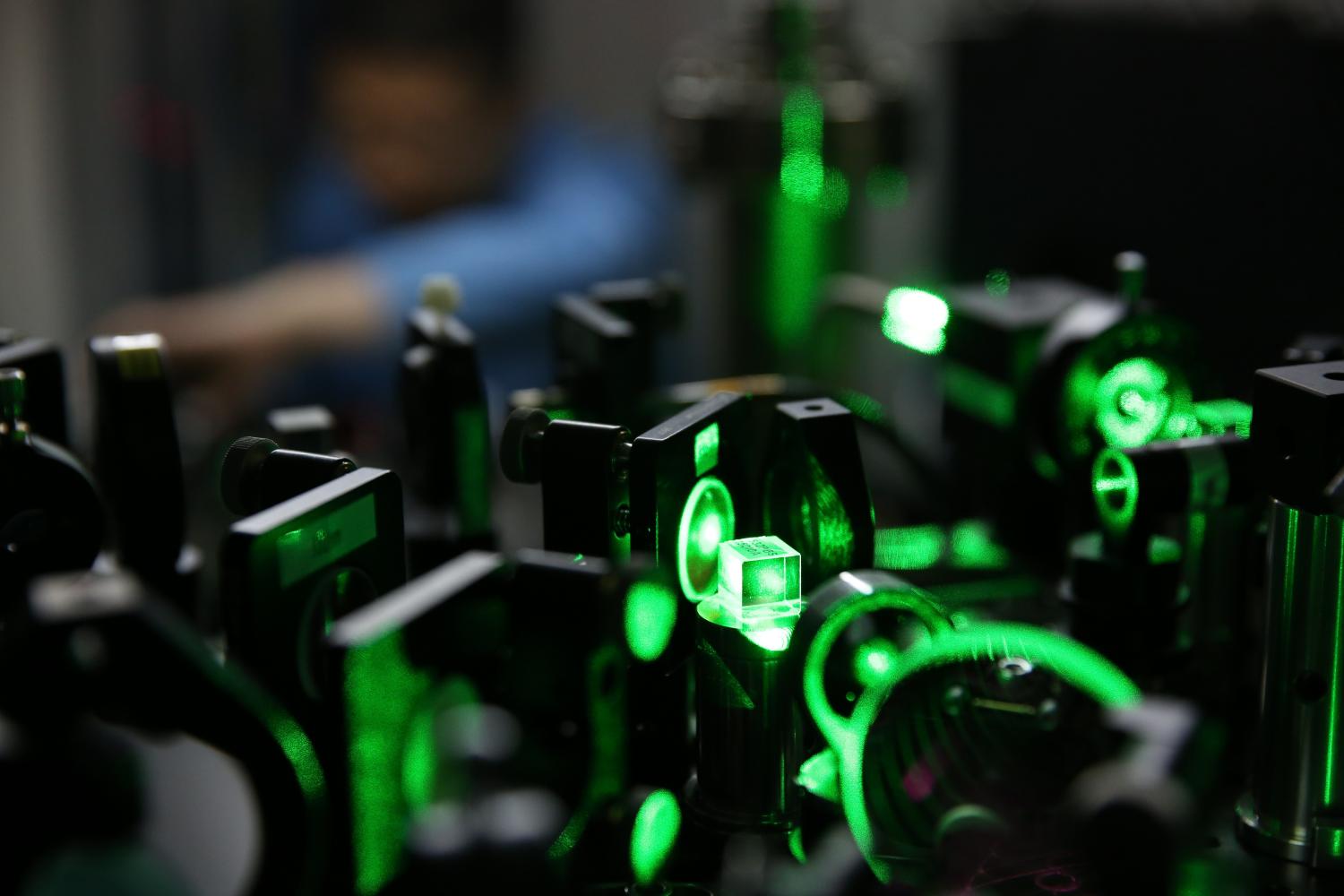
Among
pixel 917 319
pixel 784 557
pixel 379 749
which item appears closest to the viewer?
pixel 379 749

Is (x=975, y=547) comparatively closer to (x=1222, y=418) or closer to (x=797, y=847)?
(x=1222, y=418)

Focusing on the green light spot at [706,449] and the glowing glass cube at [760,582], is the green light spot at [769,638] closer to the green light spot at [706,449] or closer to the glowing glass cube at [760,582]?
the glowing glass cube at [760,582]

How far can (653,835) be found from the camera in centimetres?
74

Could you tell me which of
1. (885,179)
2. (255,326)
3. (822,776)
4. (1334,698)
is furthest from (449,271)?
(1334,698)

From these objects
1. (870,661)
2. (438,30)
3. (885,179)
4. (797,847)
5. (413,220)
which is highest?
(438,30)

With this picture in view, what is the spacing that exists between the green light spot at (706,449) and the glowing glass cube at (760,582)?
72mm

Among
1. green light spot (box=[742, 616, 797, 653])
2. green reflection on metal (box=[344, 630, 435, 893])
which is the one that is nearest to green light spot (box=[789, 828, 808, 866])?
green light spot (box=[742, 616, 797, 653])

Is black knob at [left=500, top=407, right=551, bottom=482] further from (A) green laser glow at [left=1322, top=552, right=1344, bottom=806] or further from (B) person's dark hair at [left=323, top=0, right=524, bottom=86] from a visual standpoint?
(B) person's dark hair at [left=323, top=0, right=524, bottom=86]

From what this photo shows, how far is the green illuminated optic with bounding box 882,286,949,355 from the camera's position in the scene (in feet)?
3.83

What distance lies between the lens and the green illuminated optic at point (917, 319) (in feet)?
3.83

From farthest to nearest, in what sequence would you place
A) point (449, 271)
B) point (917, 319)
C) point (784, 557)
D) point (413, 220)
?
1. point (413, 220)
2. point (449, 271)
3. point (917, 319)
4. point (784, 557)

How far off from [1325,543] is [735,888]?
13.5 inches

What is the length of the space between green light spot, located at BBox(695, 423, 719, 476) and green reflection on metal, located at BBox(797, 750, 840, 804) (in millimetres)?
167

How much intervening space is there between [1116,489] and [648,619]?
0.34 metres
